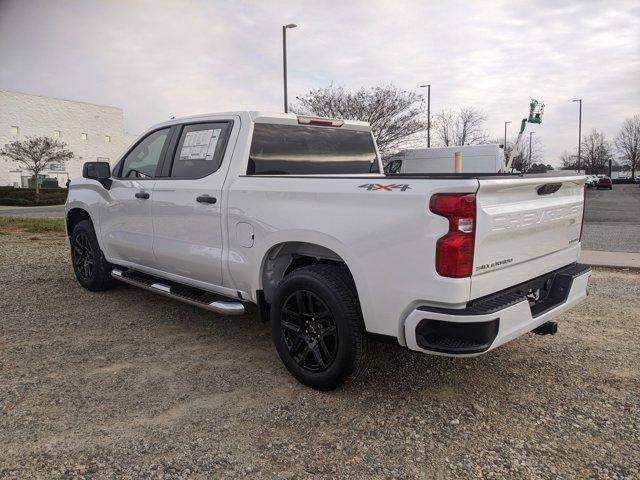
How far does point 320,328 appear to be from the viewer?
3.34 metres

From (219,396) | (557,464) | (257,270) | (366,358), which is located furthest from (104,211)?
(557,464)

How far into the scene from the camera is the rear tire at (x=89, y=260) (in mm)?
A: 5781

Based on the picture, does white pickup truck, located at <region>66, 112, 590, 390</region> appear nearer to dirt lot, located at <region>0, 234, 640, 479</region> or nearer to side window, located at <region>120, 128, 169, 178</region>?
side window, located at <region>120, 128, 169, 178</region>

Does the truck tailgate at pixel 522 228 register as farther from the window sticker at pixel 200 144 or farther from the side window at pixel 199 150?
the window sticker at pixel 200 144

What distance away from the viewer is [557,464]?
2.60 meters

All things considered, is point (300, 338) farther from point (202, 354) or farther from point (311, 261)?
point (202, 354)

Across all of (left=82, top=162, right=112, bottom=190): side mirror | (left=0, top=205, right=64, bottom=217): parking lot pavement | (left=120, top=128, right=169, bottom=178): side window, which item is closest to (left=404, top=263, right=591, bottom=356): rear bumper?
(left=120, top=128, right=169, bottom=178): side window

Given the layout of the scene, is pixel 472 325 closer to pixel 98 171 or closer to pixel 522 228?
pixel 522 228

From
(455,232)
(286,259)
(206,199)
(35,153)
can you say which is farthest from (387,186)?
(35,153)

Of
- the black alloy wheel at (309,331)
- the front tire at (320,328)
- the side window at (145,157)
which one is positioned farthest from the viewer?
the side window at (145,157)

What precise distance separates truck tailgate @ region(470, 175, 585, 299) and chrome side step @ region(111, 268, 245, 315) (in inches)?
73.2

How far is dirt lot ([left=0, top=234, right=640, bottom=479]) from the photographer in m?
2.62

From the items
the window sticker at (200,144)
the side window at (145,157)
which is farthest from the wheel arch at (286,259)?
the side window at (145,157)

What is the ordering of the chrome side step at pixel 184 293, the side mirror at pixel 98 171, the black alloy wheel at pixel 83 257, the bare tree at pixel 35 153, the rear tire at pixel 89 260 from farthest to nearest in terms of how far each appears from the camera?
the bare tree at pixel 35 153
the black alloy wheel at pixel 83 257
the rear tire at pixel 89 260
the side mirror at pixel 98 171
the chrome side step at pixel 184 293
